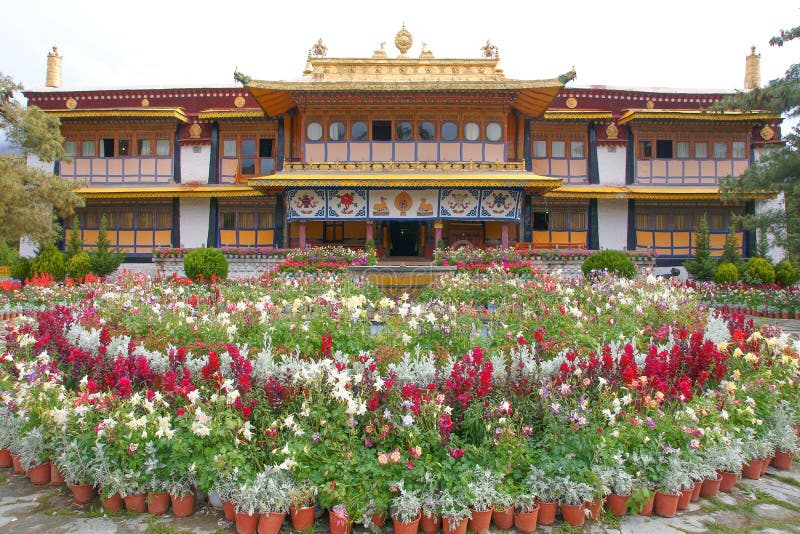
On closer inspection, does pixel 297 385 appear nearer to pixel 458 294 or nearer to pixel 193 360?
pixel 193 360

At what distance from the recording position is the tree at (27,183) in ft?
57.0

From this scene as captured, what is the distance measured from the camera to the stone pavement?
4219 millimetres

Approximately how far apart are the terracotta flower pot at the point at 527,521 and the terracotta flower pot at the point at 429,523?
62 centimetres

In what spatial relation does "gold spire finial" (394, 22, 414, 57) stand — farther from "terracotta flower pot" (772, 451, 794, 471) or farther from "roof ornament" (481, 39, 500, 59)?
"terracotta flower pot" (772, 451, 794, 471)

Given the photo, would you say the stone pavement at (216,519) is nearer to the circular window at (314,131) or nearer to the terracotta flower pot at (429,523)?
the terracotta flower pot at (429,523)

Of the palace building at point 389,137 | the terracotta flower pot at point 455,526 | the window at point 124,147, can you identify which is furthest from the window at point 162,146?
the terracotta flower pot at point 455,526

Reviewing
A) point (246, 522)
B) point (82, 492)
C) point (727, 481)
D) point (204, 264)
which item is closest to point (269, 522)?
point (246, 522)

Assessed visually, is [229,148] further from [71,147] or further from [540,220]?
[540,220]

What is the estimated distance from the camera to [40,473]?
4984mm

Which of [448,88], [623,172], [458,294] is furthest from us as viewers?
[623,172]

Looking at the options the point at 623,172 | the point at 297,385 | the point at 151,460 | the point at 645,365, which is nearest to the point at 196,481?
the point at 151,460

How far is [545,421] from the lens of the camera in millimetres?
4777

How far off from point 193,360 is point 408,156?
57.1 ft

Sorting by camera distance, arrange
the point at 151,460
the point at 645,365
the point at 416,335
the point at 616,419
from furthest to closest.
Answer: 1. the point at 416,335
2. the point at 645,365
3. the point at 616,419
4. the point at 151,460
